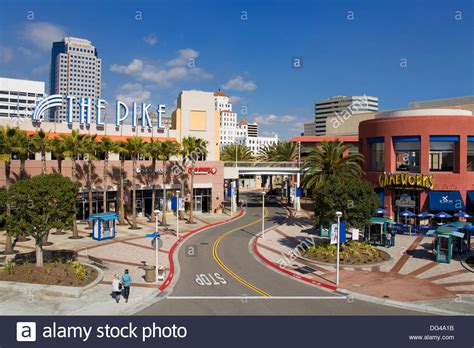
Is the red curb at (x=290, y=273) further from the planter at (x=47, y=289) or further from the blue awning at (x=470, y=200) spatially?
the blue awning at (x=470, y=200)

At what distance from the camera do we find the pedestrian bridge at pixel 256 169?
60969 millimetres

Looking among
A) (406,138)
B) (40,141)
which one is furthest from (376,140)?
(40,141)

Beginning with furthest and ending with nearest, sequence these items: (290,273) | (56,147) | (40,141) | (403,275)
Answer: (56,147), (40,141), (290,273), (403,275)

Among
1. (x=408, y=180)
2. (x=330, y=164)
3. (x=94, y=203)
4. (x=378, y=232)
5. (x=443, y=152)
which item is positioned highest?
(x=443, y=152)

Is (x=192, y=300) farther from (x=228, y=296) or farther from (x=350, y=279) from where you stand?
(x=350, y=279)

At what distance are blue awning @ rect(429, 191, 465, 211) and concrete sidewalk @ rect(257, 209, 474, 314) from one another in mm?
7018

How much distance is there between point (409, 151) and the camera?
49.2 m

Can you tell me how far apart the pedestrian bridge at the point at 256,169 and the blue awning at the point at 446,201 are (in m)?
22.0

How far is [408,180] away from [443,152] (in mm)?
5453

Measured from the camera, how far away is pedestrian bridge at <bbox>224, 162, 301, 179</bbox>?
6097cm

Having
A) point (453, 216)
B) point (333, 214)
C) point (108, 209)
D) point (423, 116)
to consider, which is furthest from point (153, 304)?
point (423, 116)

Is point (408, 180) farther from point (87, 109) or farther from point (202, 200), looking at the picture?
point (87, 109)

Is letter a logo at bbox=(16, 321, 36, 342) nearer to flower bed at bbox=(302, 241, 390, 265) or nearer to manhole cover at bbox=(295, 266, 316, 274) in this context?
manhole cover at bbox=(295, 266, 316, 274)

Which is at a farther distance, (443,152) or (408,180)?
(443,152)
